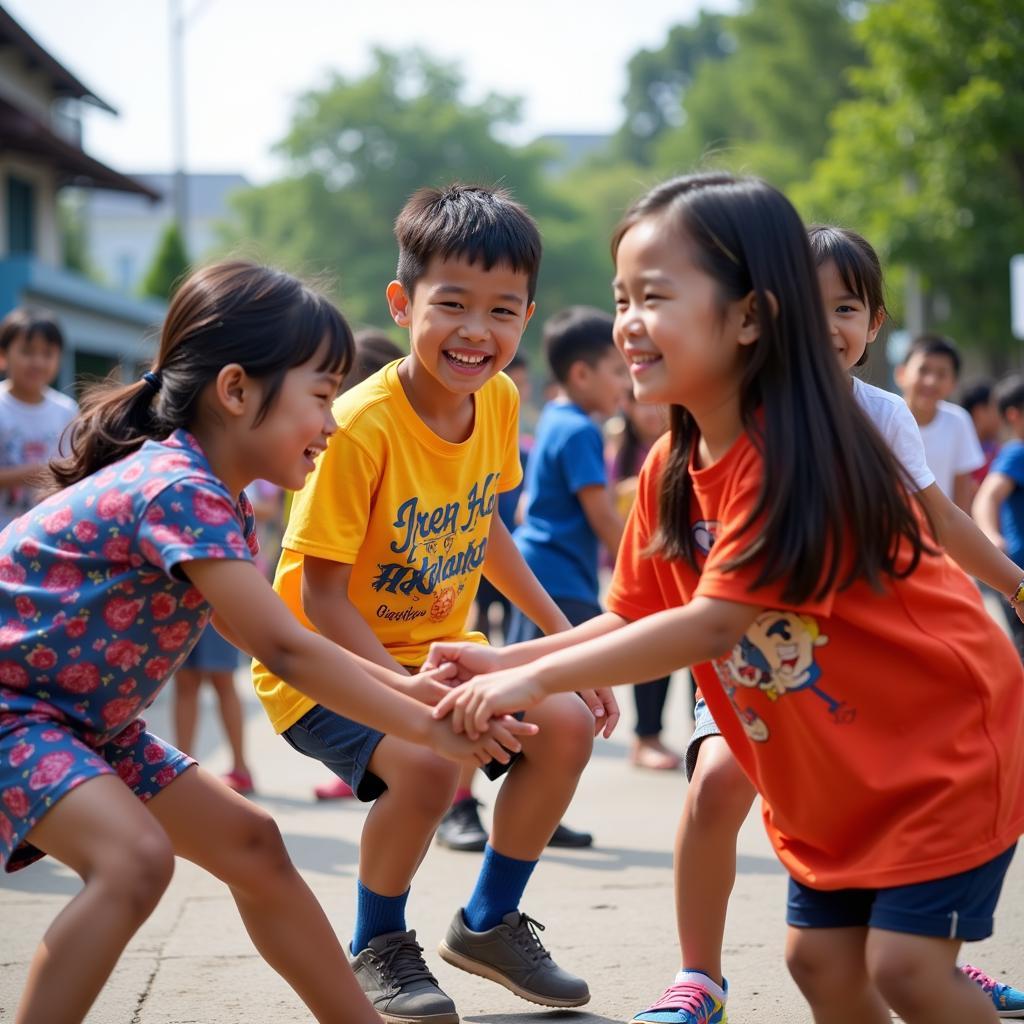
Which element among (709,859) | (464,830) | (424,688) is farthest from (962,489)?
(424,688)

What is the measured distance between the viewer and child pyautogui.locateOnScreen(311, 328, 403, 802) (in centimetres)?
569

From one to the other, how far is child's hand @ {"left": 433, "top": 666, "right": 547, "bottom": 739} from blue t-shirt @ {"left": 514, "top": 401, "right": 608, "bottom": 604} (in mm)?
3336

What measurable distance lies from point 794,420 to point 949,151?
77.0 feet

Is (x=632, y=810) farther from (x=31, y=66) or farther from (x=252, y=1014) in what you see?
(x=31, y=66)

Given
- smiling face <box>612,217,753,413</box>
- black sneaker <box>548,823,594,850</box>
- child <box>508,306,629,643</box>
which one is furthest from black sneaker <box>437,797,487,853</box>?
smiling face <box>612,217,753,413</box>

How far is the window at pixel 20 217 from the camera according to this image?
2439 centimetres

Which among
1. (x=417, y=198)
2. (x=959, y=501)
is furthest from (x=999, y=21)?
(x=417, y=198)

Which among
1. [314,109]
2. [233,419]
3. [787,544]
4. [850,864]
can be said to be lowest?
[850,864]

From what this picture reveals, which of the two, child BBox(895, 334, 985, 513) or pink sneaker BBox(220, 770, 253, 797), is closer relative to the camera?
pink sneaker BBox(220, 770, 253, 797)

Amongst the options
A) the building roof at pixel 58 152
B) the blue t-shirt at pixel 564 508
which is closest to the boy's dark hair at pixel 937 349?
the blue t-shirt at pixel 564 508

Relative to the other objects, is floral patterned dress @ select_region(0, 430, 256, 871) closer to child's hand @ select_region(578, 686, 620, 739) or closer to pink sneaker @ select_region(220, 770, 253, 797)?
child's hand @ select_region(578, 686, 620, 739)

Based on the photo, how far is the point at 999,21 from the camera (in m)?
23.1

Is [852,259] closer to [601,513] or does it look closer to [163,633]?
[163,633]

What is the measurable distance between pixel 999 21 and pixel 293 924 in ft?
76.5
